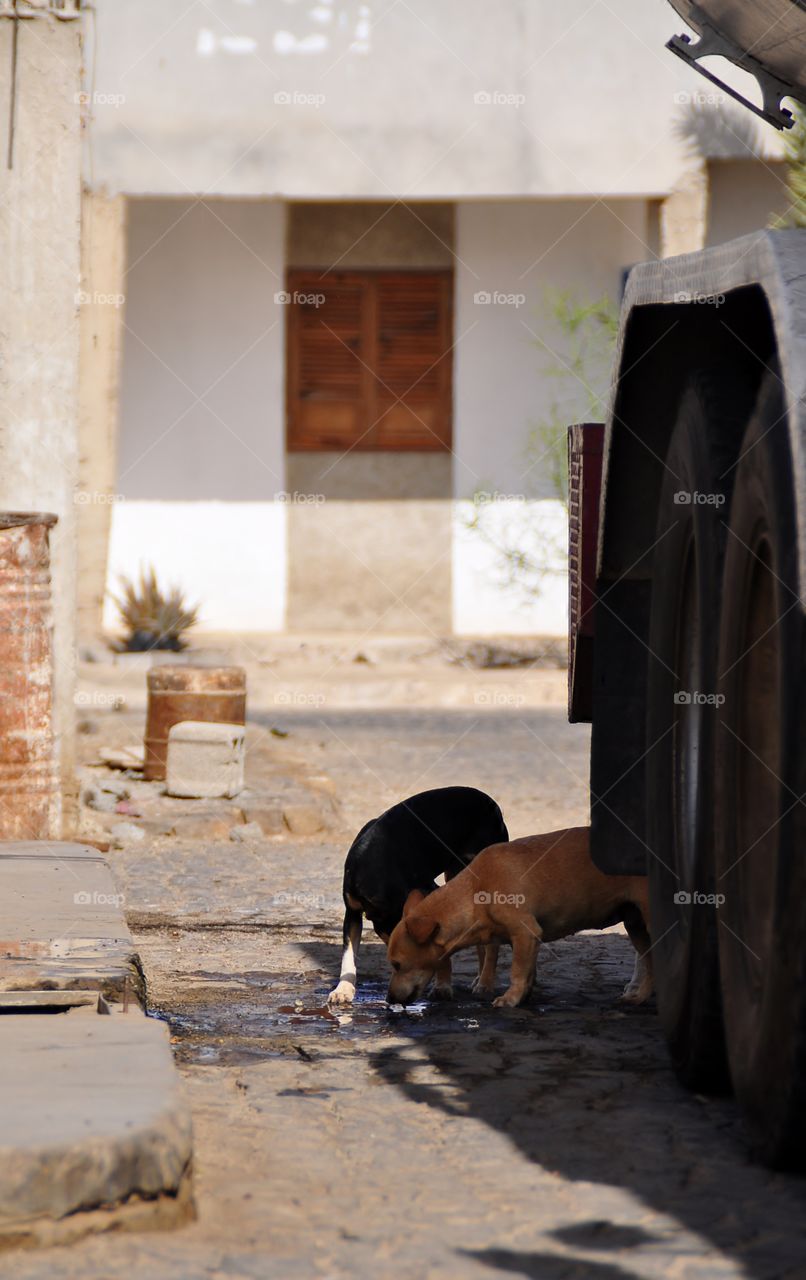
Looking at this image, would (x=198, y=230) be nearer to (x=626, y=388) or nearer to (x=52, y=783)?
(x=52, y=783)

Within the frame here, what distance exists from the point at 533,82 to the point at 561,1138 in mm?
12346

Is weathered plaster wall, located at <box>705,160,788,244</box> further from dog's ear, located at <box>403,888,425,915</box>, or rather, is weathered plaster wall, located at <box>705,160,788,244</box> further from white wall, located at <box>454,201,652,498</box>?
dog's ear, located at <box>403,888,425,915</box>

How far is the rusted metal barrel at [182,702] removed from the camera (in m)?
9.32

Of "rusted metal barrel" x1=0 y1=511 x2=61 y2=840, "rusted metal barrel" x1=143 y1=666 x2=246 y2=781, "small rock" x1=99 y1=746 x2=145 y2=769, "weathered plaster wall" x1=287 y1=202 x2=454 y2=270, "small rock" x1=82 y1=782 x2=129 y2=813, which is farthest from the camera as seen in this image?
"weathered plaster wall" x1=287 y1=202 x2=454 y2=270

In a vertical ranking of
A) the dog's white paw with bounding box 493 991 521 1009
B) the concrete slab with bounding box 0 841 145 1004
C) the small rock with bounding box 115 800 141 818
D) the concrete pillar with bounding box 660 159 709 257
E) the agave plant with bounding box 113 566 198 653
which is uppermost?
the concrete pillar with bounding box 660 159 709 257

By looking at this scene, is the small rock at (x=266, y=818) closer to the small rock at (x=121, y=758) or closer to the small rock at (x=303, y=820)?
the small rock at (x=303, y=820)

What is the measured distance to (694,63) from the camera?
4.56 meters

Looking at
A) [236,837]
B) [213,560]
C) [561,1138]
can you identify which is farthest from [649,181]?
[561,1138]

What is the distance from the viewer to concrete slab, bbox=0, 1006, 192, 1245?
9.09ft

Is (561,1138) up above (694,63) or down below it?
below

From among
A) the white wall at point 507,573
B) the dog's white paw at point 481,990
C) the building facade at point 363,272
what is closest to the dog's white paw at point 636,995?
the dog's white paw at point 481,990

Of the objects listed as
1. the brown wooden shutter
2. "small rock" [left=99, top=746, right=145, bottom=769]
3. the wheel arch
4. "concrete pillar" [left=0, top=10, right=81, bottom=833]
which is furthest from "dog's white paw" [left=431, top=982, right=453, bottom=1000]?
the brown wooden shutter

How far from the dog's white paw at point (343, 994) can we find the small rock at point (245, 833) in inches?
121

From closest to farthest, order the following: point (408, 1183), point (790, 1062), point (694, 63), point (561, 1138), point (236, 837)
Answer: point (790, 1062), point (408, 1183), point (561, 1138), point (694, 63), point (236, 837)
